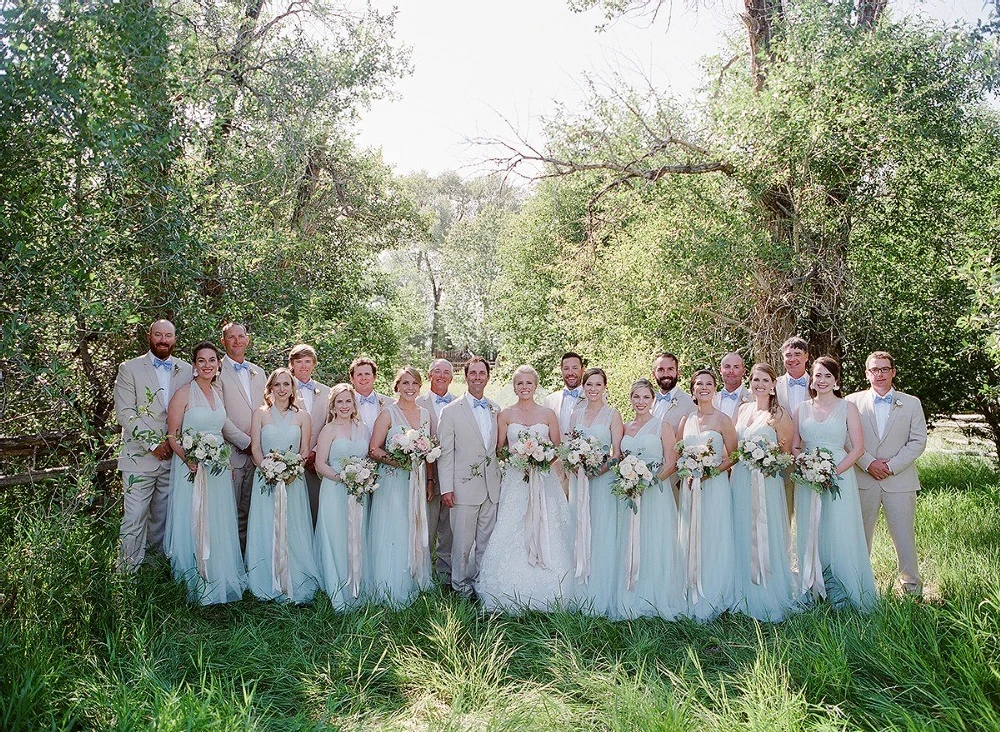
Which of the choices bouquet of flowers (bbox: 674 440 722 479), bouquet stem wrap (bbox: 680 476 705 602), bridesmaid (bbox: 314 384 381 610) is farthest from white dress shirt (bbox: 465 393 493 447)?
bouquet stem wrap (bbox: 680 476 705 602)

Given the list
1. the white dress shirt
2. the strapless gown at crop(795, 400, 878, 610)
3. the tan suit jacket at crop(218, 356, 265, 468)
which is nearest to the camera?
the strapless gown at crop(795, 400, 878, 610)

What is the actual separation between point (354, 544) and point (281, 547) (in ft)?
1.95

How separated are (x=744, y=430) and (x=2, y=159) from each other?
550cm

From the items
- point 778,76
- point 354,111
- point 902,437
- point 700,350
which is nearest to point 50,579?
point 902,437

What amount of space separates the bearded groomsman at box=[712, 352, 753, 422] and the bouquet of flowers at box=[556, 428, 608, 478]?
1.50m

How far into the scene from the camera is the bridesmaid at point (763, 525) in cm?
607

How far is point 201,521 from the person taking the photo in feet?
20.2

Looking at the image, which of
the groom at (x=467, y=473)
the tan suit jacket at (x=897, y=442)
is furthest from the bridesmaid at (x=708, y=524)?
the groom at (x=467, y=473)

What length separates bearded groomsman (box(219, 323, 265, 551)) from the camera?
6.81m

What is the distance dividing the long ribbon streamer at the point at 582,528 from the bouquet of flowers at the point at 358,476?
1.66 meters

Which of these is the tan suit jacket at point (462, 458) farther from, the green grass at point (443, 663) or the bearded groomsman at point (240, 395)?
the bearded groomsman at point (240, 395)

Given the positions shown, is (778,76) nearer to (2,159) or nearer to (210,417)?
(210,417)

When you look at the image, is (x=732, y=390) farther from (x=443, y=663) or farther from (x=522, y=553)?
(x=443, y=663)

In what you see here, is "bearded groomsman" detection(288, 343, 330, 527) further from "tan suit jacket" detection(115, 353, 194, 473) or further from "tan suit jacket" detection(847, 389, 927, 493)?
"tan suit jacket" detection(847, 389, 927, 493)
